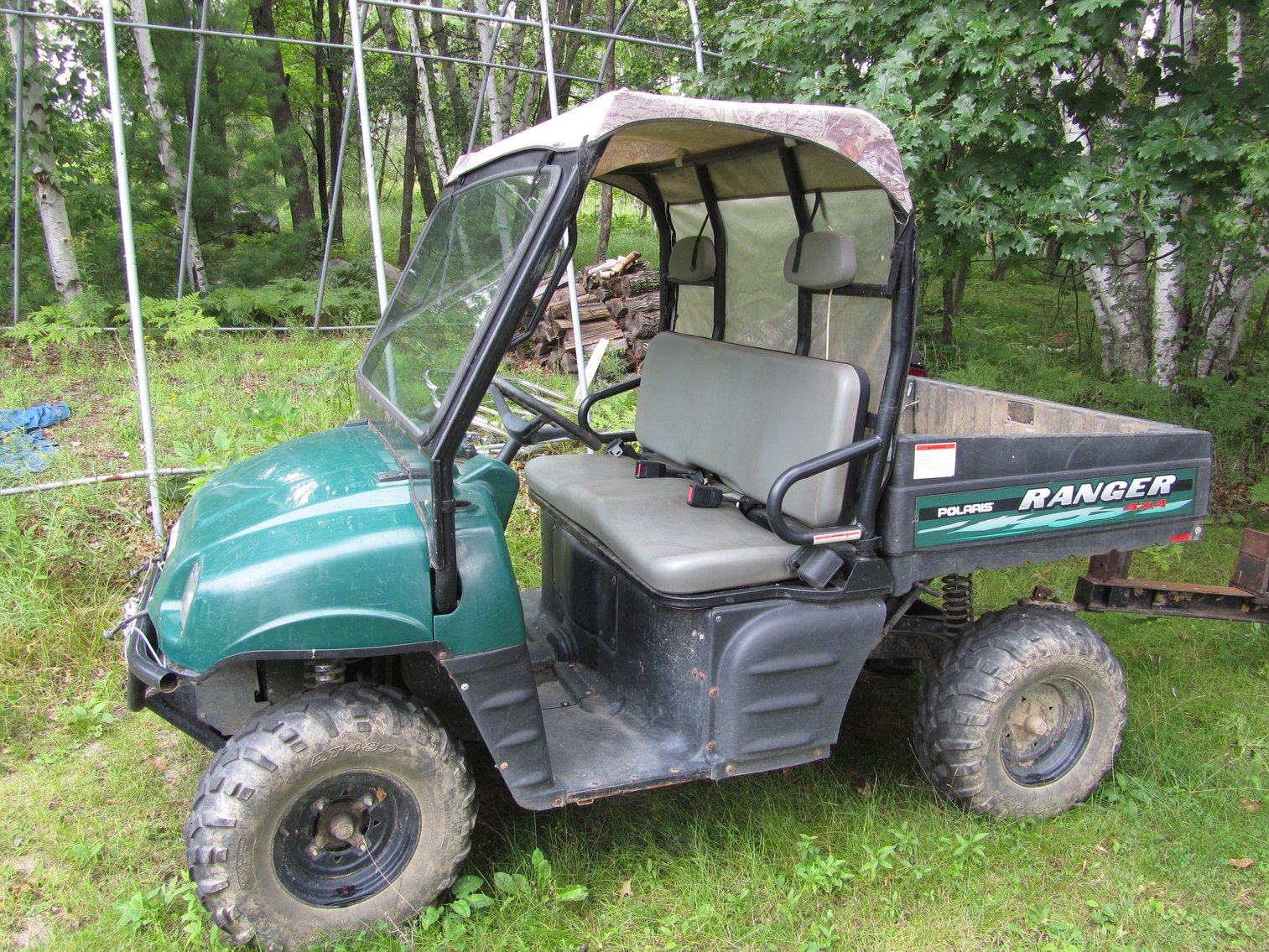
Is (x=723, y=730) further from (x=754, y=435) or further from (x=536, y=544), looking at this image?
(x=536, y=544)

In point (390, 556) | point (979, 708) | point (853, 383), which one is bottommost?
point (979, 708)

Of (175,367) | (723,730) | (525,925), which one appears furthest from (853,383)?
(175,367)

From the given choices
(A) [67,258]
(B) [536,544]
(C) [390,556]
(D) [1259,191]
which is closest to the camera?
(C) [390,556]

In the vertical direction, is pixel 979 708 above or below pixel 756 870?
above

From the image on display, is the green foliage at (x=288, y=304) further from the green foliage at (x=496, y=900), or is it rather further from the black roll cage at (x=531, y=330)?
the green foliage at (x=496, y=900)

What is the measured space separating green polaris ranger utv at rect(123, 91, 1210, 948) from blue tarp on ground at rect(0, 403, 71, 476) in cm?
264

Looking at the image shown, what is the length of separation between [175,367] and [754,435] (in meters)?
5.84

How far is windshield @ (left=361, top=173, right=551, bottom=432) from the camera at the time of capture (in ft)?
7.99

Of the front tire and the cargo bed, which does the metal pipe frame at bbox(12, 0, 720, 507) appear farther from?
the front tire

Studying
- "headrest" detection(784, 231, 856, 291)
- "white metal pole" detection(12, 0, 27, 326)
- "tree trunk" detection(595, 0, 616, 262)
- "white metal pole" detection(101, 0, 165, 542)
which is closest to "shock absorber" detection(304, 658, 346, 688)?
"headrest" detection(784, 231, 856, 291)

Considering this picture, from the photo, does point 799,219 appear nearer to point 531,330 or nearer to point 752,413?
point 752,413

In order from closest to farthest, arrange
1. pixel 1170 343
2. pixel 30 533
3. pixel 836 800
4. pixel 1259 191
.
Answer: pixel 836 800 < pixel 1259 191 < pixel 30 533 < pixel 1170 343

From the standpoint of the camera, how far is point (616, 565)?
9.41 feet

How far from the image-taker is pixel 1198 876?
2.83 m
